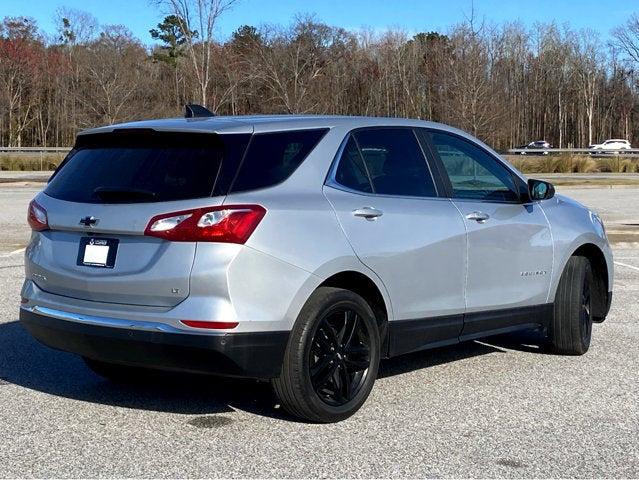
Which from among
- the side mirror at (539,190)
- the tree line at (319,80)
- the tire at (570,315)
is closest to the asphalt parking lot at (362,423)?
the tire at (570,315)

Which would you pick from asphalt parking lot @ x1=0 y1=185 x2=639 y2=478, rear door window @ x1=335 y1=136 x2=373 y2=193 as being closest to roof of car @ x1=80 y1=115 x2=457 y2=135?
rear door window @ x1=335 y1=136 x2=373 y2=193

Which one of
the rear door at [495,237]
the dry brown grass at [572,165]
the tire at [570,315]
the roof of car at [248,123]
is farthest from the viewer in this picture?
the dry brown grass at [572,165]

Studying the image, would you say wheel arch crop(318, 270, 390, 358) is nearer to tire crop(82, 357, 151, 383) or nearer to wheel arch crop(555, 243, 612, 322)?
tire crop(82, 357, 151, 383)

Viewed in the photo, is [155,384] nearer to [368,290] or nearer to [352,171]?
[368,290]

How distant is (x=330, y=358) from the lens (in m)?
5.22

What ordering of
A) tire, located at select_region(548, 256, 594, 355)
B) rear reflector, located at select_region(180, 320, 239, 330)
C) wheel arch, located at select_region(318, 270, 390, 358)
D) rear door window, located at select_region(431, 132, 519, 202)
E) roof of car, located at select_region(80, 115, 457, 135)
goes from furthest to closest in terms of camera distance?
1. tire, located at select_region(548, 256, 594, 355)
2. rear door window, located at select_region(431, 132, 519, 202)
3. wheel arch, located at select_region(318, 270, 390, 358)
4. roof of car, located at select_region(80, 115, 457, 135)
5. rear reflector, located at select_region(180, 320, 239, 330)

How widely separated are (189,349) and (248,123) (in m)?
1.35

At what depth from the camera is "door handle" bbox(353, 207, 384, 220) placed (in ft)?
17.4

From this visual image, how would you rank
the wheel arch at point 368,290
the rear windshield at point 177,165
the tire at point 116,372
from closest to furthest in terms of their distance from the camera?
the rear windshield at point 177,165, the wheel arch at point 368,290, the tire at point 116,372

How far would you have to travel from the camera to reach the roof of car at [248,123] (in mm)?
5125

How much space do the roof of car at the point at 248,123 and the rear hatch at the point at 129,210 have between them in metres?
0.05

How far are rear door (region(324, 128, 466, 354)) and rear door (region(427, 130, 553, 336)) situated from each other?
17cm

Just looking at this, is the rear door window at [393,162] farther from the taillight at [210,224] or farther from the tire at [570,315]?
the tire at [570,315]

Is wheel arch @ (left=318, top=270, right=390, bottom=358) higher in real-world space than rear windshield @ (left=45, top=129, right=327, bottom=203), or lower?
lower
